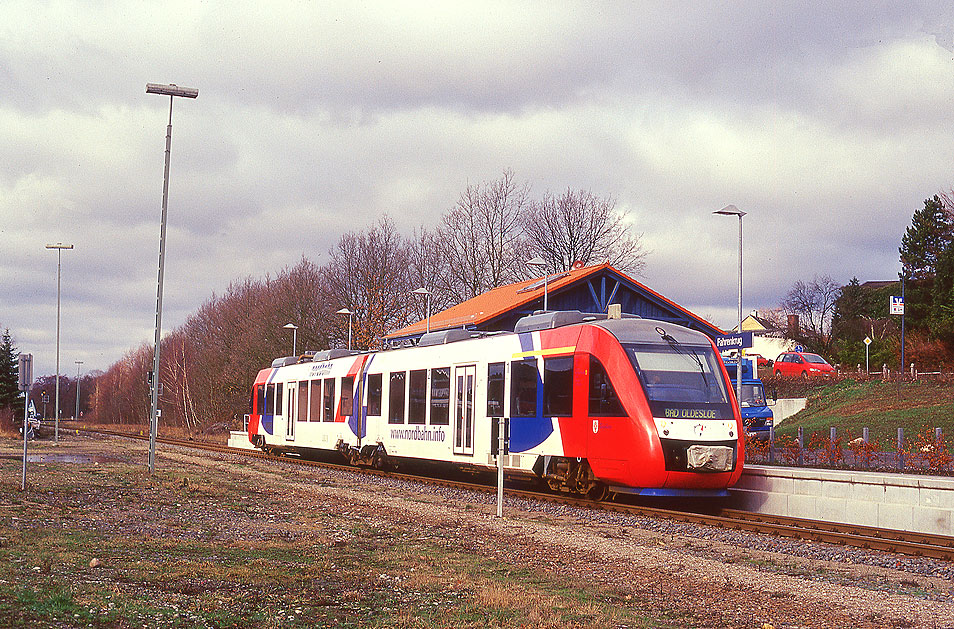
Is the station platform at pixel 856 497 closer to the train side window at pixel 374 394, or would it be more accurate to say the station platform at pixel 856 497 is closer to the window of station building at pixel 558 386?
the window of station building at pixel 558 386

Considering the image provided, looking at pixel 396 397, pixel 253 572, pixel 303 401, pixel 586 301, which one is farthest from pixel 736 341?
pixel 586 301

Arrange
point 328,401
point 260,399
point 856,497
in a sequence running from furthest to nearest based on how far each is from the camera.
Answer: point 260,399, point 328,401, point 856,497

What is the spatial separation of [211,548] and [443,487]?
36.8 feet

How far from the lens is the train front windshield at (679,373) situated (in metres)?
17.4

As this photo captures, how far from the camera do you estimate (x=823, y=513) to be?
17859 millimetres

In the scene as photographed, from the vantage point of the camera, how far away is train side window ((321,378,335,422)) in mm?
31062

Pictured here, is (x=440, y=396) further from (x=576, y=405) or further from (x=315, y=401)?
(x=315, y=401)

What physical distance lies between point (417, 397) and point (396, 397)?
144cm

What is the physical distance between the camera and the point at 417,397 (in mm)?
25062

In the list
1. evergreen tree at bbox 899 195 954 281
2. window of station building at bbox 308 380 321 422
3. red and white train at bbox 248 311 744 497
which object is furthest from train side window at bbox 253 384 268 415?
evergreen tree at bbox 899 195 954 281

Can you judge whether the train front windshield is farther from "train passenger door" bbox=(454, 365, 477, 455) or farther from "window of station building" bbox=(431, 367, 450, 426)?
"window of station building" bbox=(431, 367, 450, 426)

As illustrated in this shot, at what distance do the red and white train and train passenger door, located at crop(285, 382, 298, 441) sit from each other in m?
8.10

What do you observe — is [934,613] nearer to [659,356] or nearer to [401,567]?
[401,567]

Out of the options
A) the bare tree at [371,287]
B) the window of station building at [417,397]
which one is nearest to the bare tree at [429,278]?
the bare tree at [371,287]
